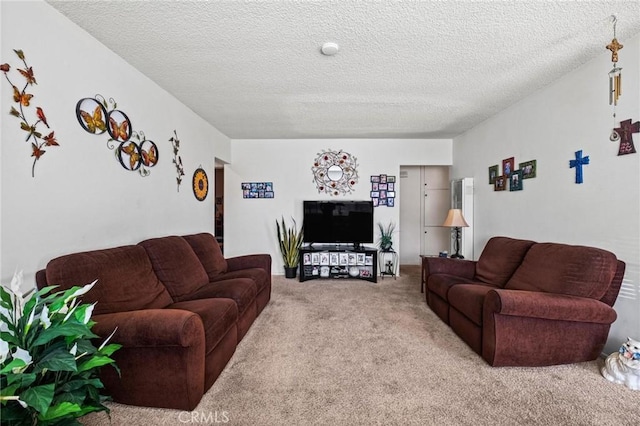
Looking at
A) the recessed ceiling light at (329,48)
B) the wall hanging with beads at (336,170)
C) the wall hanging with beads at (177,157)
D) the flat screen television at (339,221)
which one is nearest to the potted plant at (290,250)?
the flat screen television at (339,221)

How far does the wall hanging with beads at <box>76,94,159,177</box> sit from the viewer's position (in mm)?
2078

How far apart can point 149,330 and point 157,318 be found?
0.22 ft

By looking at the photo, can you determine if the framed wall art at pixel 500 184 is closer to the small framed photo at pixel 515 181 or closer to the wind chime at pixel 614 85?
the small framed photo at pixel 515 181

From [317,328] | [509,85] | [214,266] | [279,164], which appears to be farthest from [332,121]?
[317,328]

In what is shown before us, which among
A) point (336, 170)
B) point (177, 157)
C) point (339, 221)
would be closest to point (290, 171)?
point (336, 170)

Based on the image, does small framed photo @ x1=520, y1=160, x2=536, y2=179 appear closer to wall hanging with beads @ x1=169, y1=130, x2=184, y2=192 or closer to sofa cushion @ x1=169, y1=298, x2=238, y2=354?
sofa cushion @ x1=169, y1=298, x2=238, y2=354

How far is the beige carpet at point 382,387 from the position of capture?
1.62 metres

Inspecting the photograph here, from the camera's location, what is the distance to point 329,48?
7.14 feet

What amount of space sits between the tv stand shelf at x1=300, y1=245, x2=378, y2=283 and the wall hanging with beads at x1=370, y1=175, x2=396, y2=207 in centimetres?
91

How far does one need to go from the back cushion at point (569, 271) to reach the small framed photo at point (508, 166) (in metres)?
1.25

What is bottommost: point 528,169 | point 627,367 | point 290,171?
point 627,367

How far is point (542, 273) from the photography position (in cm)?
240
